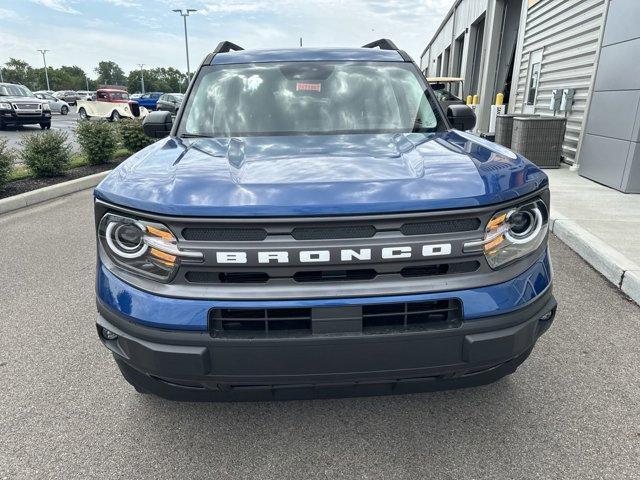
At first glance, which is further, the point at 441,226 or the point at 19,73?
the point at 19,73

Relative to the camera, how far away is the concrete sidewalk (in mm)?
4023

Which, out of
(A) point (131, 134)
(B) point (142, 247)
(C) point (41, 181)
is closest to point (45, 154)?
(C) point (41, 181)

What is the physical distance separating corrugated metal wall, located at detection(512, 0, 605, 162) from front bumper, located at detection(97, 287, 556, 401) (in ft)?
28.0

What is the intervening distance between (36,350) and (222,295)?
6.80 ft

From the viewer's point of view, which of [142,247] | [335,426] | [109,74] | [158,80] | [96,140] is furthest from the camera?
[109,74]

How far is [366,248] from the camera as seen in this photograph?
1738mm

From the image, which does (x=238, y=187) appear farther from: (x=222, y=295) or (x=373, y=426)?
(x=373, y=426)

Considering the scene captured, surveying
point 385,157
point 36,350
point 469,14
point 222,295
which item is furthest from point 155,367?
point 469,14

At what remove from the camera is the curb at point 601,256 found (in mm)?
3793

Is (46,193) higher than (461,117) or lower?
lower

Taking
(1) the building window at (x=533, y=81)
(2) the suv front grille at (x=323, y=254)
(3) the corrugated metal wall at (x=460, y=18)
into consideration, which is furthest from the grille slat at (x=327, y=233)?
(3) the corrugated metal wall at (x=460, y=18)

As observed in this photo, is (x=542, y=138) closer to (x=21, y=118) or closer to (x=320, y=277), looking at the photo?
(x=320, y=277)

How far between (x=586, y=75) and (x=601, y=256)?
6310 millimetres

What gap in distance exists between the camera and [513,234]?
191 cm
